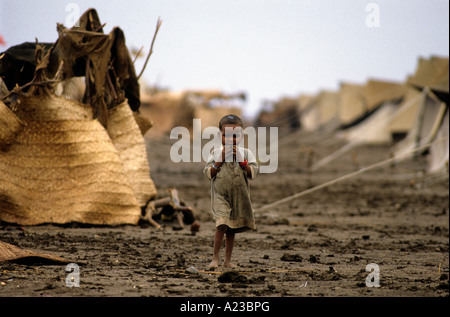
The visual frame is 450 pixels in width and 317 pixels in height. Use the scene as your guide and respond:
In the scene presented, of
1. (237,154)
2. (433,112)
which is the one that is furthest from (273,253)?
(433,112)

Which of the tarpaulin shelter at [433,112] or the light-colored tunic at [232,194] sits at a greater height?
the tarpaulin shelter at [433,112]

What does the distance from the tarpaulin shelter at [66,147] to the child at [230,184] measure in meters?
2.20

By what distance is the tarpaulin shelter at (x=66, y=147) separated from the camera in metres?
5.78

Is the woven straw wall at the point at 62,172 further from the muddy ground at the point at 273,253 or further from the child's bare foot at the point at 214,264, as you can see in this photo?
the child's bare foot at the point at 214,264

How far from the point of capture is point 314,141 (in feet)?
98.5

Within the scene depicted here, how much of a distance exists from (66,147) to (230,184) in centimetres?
249

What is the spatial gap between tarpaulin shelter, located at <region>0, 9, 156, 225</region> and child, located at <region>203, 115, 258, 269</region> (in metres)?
2.20

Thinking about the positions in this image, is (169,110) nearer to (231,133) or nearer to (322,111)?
(322,111)

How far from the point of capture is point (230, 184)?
A: 418cm

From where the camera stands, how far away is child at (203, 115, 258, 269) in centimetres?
414

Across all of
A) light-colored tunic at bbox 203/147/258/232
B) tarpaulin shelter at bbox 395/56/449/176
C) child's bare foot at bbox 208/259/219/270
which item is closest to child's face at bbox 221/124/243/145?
light-colored tunic at bbox 203/147/258/232

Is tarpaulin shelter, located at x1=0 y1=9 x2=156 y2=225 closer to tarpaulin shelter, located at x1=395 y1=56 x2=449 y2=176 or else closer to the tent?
tarpaulin shelter, located at x1=395 y1=56 x2=449 y2=176

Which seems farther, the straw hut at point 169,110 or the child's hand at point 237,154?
the straw hut at point 169,110

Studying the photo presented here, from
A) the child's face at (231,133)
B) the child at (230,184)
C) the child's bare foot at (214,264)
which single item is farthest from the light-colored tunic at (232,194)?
the child's bare foot at (214,264)
